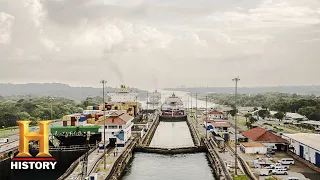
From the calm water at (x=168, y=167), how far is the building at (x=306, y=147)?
5.40 meters

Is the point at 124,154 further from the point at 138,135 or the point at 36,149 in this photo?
the point at 138,135

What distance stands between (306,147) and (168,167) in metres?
8.08

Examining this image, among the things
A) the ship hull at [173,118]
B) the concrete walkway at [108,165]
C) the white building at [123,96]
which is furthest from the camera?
the ship hull at [173,118]

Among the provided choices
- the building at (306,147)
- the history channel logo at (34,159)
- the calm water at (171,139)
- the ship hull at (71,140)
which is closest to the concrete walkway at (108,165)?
the history channel logo at (34,159)

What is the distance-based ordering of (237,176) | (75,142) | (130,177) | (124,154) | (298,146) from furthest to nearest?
(75,142), (124,154), (298,146), (130,177), (237,176)

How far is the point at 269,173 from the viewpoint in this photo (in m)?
18.4

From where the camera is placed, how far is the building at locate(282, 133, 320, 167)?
800 inches

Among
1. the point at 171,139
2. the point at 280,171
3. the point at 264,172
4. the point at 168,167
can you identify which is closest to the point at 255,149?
the point at 168,167

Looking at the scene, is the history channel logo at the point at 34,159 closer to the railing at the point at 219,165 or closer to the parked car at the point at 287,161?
the railing at the point at 219,165

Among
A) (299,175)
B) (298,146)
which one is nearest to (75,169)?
(299,175)

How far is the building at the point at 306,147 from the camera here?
20.3 metres

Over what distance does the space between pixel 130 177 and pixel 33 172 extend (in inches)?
205

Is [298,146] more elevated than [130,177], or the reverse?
[298,146]

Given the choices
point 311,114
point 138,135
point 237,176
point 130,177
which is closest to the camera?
point 237,176
